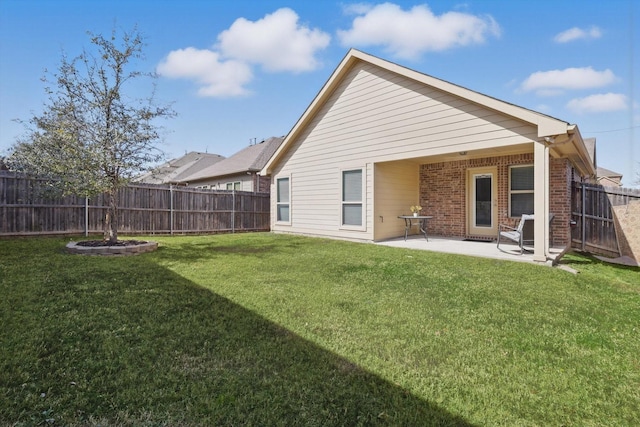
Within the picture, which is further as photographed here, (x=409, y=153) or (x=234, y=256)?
(x=409, y=153)

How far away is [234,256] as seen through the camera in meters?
7.41

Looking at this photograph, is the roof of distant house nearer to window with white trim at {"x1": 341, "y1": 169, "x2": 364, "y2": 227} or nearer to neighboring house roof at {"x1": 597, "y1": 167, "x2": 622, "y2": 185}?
neighboring house roof at {"x1": 597, "y1": 167, "x2": 622, "y2": 185}

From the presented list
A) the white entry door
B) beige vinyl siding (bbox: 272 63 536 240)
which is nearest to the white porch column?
beige vinyl siding (bbox: 272 63 536 240)

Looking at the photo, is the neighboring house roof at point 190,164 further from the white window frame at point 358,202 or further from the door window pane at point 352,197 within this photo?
the door window pane at point 352,197

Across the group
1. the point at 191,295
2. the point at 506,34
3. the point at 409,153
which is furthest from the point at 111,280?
the point at 506,34

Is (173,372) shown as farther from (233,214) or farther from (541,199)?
(233,214)

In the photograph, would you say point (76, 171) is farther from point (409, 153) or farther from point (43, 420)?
point (409, 153)

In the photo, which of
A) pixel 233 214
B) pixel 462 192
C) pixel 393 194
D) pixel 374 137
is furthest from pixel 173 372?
pixel 233 214

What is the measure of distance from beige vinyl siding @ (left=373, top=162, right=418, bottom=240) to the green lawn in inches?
171

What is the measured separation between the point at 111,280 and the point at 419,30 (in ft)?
39.1

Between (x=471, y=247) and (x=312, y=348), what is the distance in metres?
6.68

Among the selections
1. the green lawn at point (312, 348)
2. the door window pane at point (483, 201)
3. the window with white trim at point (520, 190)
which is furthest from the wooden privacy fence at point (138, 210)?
the window with white trim at point (520, 190)

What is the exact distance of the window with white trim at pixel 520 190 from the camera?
9.25 m

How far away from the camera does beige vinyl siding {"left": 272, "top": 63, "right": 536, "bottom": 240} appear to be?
7.62m
